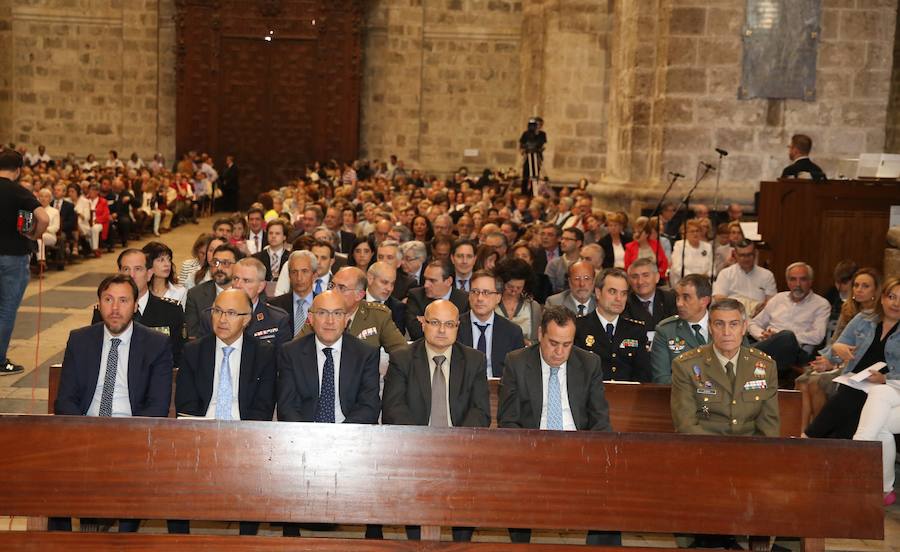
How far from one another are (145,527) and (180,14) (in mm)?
22862

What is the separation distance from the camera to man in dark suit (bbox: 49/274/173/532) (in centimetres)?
566

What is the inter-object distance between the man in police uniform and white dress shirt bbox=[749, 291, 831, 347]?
313 centimetres

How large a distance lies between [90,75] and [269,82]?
13.8 ft

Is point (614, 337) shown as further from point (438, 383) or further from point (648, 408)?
point (438, 383)

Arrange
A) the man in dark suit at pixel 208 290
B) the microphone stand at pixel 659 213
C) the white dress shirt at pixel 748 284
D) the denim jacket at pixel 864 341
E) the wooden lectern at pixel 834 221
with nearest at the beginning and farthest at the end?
the denim jacket at pixel 864 341 < the man in dark suit at pixel 208 290 < the white dress shirt at pixel 748 284 < the wooden lectern at pixel 834 221 < the microphone stand at pixel 659 213

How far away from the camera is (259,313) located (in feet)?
22.8

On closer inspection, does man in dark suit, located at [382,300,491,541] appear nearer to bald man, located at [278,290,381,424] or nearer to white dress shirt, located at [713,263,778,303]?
bald man, located at [278,290,381,424]

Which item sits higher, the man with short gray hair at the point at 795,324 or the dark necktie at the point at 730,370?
the dark necktie at the point at 730,370

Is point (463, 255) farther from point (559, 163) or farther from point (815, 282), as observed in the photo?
point (559, 163)

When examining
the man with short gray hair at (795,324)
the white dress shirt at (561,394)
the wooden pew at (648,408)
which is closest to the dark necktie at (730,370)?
the wooden pew at (648,408)

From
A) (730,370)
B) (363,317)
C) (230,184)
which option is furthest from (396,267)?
(230,184)

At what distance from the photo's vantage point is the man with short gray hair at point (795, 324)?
8.52m

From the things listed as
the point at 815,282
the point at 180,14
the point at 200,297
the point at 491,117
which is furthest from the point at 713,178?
the point at 180,14

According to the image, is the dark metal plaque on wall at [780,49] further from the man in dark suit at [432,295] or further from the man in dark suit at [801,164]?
the man in dark suit at [432,295]
